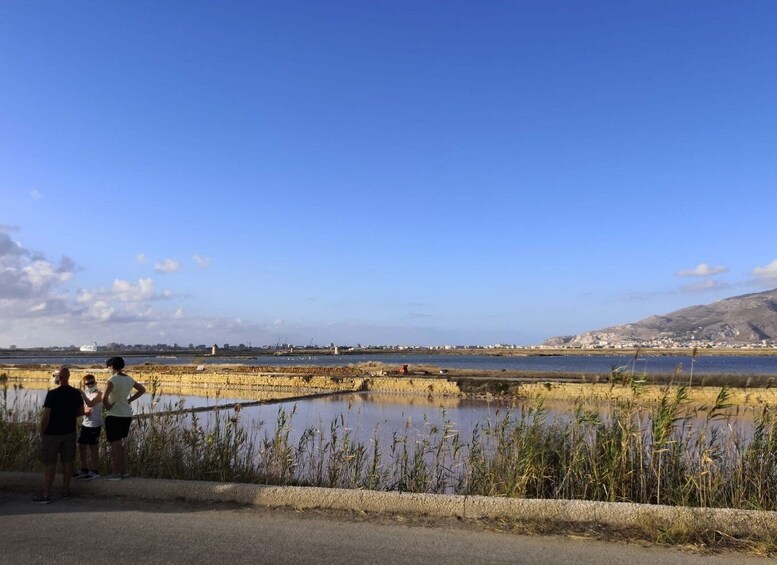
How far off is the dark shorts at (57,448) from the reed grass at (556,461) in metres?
1.18

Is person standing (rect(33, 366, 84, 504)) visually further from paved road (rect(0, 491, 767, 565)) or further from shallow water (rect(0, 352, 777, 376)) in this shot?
shallow water (rect(0, 352, 777, 376))

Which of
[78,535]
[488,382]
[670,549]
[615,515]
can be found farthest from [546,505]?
[488,382]

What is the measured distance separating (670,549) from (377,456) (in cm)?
389

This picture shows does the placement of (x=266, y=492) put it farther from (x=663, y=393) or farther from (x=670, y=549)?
(x=663, y=393)

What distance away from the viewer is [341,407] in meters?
25.1

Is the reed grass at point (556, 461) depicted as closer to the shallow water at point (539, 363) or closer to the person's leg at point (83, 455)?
the person's leg at point (83, 455)

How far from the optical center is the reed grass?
7.40 metres

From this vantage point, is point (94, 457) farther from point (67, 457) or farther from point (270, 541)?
point (270, 541)

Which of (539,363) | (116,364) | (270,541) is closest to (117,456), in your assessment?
(116,364)

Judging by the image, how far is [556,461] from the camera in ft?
26.5

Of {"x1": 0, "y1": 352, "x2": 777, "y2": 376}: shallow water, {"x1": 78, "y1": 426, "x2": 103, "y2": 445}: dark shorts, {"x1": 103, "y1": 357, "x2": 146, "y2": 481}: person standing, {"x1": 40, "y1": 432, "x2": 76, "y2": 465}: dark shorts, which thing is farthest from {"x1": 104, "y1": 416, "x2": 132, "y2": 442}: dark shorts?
{"x1": 0, "y1": 352, "x2": 777, "y2": 376}: shallow water

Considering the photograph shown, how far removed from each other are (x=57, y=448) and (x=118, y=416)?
3.01ft

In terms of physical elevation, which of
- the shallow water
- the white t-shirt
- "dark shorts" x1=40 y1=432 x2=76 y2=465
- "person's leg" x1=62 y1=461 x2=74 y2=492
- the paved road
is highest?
the white t-shirt

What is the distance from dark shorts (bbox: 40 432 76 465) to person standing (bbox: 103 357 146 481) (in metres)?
0.50
